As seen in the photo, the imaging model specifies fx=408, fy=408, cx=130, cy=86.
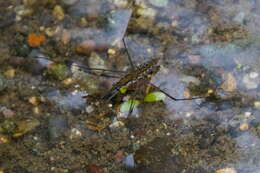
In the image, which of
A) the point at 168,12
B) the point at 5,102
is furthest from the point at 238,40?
the point at 5,102

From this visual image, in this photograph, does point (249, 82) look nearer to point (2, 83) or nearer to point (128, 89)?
point (128, 89)

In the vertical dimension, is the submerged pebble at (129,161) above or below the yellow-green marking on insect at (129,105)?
below

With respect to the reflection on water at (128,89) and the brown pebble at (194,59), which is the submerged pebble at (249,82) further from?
the brown pebble at (194,59)

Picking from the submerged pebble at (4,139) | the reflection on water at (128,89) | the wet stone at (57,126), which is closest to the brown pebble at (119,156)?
the reflection on water at (128,89)

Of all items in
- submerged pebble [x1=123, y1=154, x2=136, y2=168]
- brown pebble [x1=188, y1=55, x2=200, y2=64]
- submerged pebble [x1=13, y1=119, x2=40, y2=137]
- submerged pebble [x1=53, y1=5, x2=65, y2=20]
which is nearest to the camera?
submerged pebble [x1=123, y1=154, x2=136, y2=168]

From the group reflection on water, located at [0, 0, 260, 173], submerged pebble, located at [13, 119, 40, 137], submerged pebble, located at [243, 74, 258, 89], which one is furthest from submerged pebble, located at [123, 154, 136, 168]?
submerged pebble, located at [243, 74, 258, 89]

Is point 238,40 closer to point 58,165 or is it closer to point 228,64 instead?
point 228,64

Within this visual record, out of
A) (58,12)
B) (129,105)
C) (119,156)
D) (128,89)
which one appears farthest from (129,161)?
(58,12)

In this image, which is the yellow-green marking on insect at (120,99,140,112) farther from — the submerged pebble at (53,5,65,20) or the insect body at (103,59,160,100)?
the submerged pebble at (53,5,65,20)

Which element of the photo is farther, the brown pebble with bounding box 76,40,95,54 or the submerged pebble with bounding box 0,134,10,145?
the brown pebble with bounding box 76,40,95,54
